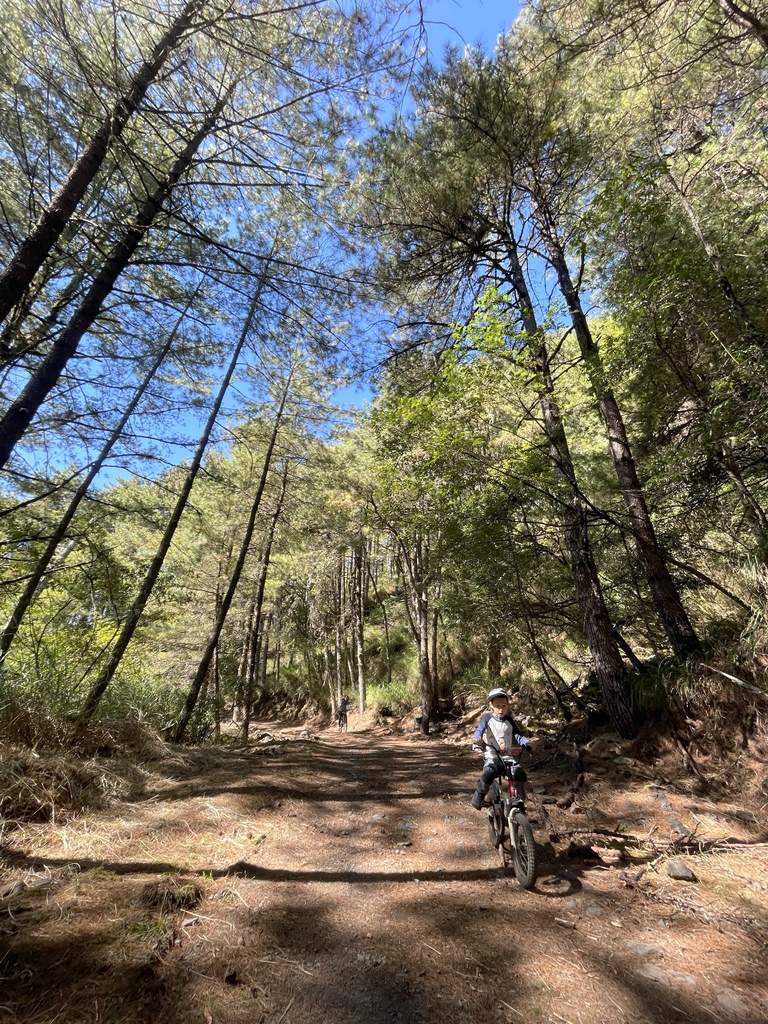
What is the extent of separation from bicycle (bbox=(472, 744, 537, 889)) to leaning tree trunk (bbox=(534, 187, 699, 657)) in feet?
9.39

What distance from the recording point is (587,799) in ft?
13.8

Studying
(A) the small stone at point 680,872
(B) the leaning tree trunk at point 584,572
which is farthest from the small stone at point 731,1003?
(B) the leaning tree trunk at point 584,572

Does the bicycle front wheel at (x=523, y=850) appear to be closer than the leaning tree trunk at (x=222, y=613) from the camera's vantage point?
Yes

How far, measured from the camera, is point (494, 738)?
3.83 meters

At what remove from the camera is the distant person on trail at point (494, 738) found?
3.61m

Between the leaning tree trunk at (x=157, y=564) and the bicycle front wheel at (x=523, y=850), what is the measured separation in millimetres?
4592

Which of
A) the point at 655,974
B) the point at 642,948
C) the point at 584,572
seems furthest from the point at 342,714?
the point at 655,974

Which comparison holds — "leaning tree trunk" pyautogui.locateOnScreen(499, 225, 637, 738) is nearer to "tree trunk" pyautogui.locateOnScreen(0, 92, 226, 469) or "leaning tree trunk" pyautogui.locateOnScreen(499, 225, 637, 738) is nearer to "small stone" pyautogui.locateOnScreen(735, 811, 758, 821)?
"small stone" pyautogui.locateOnScreen(735, 811, 758, 821)

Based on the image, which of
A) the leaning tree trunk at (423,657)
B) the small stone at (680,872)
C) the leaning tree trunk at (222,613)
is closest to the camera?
the small stone at (680,872)

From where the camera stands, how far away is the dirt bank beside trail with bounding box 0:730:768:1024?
1875 millimetres

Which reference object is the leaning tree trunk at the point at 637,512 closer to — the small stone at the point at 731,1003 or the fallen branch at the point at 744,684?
the fallen branch at the point at 744,684

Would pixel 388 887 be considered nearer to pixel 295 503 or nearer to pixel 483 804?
pixel 483 804

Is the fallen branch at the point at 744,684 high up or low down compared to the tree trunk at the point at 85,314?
down

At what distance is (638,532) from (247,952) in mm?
5704
